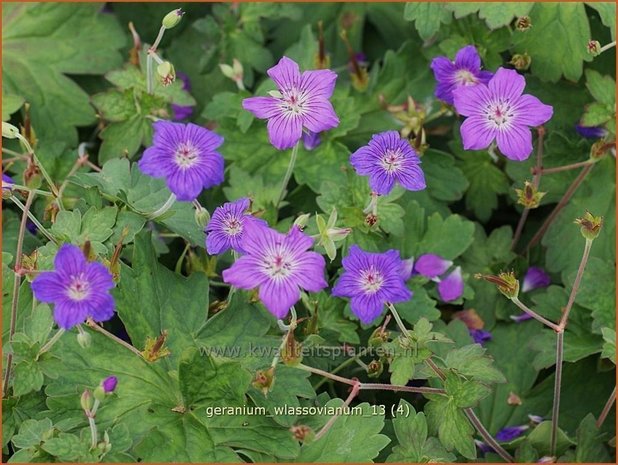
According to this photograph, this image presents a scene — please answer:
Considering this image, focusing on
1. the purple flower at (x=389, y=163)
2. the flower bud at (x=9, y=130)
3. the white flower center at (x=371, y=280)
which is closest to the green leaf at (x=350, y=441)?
the white flower center at (x=371, y=280)

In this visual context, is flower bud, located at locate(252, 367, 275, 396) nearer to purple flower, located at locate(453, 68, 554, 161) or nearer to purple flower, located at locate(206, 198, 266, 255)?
purple flower, located at locate(206, 198, 266, 255)

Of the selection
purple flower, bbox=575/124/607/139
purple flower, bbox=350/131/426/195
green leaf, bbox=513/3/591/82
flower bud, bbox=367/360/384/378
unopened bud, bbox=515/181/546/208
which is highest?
green leaf, bbox=513/3/591/82

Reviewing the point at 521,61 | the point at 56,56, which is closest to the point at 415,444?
the point at 521,61

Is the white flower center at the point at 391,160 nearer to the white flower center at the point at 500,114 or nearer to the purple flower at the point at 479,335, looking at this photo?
the white flower center at the point at 500,114

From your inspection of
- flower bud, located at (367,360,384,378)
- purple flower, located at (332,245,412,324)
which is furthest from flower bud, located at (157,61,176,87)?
flower bud, located at (367,360,384,378)

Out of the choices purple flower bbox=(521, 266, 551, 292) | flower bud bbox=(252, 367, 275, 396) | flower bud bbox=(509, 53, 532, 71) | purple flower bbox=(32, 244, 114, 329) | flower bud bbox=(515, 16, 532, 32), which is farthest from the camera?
purple flower bbox=(521, 266, 551, 292)

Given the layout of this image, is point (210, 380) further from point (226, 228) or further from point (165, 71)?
point (165, 71)

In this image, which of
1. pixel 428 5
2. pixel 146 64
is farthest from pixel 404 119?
pixel 146 64
